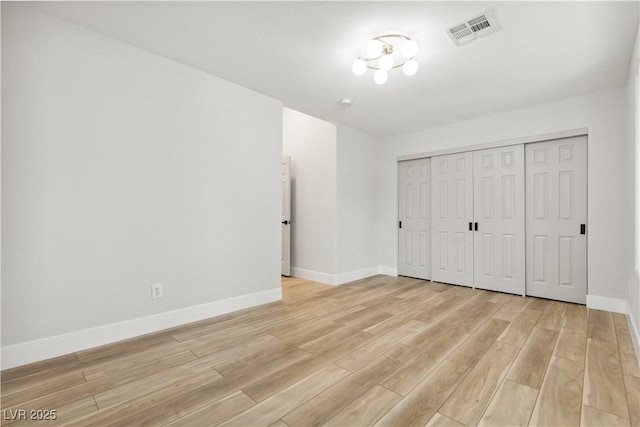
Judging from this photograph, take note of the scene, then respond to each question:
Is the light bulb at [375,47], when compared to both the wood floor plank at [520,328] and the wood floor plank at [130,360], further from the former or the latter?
the wood floor plank at [130,360]

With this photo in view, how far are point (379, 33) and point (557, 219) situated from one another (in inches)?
127

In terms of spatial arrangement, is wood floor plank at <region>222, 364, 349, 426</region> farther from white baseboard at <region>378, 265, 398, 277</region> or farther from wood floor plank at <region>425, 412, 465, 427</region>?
white baseboard at <region>378, 265, 398, 277</region>

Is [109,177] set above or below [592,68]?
below

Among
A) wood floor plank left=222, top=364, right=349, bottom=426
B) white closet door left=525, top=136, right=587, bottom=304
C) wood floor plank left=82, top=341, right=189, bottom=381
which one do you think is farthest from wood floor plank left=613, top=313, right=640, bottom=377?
wood floor plank left=82, top=341, right=189, bottom=381

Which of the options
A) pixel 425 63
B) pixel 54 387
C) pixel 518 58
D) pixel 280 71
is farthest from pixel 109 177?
pixel 518 58

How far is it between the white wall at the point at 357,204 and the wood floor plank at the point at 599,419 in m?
3.24

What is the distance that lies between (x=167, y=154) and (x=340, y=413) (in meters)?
2.50

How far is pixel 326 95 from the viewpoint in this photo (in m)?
3.61

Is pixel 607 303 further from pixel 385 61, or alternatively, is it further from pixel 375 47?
pixel 375 47

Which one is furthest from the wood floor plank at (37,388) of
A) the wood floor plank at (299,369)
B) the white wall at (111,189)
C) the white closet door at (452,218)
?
the white closet door at (452,218)

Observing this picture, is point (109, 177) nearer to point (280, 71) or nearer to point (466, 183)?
point (280, 71)

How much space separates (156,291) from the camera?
2.70 m

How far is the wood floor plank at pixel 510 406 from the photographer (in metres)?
1.53

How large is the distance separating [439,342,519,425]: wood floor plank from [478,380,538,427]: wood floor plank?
3cm
